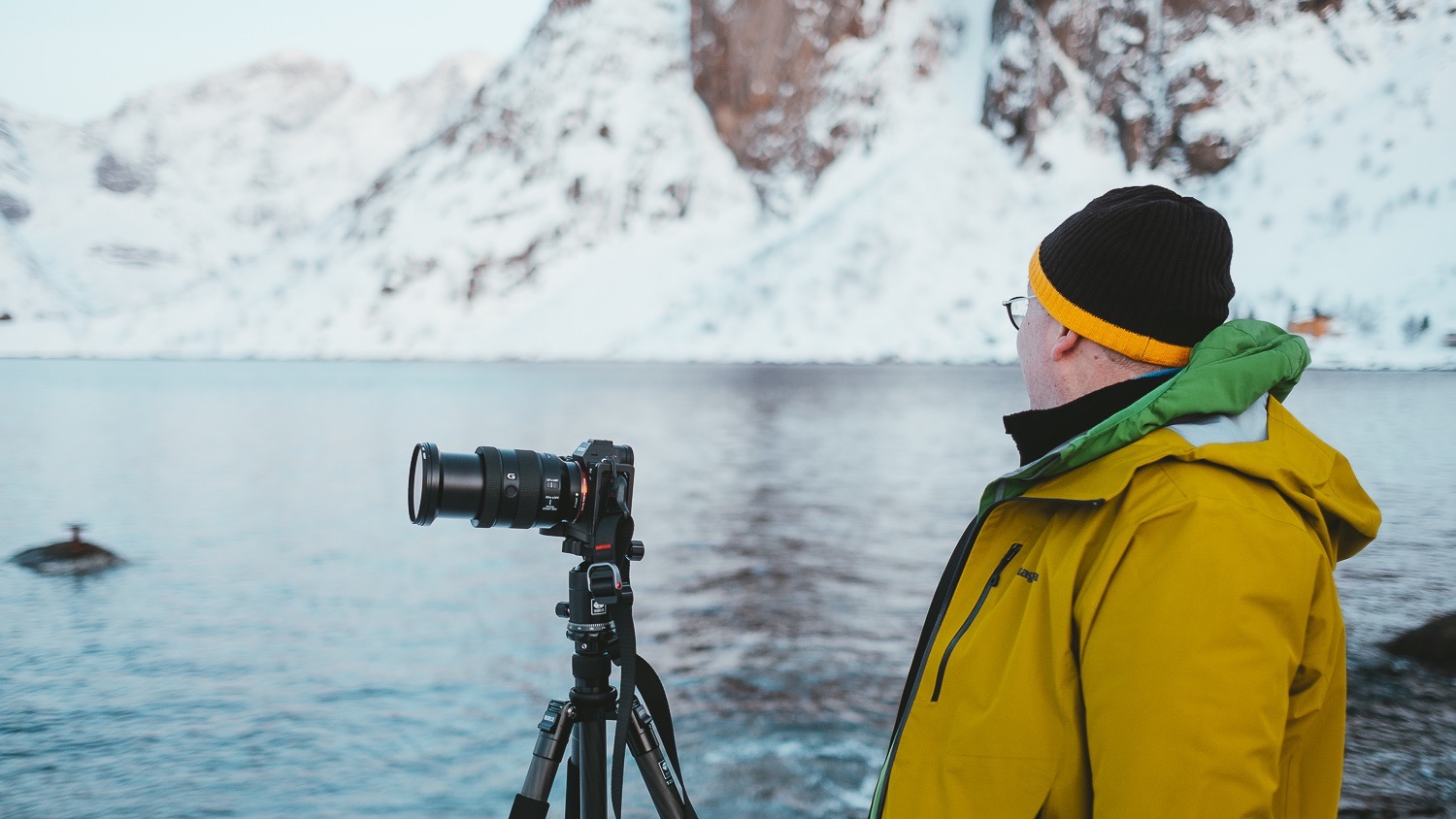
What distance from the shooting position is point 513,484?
2254 millimetres

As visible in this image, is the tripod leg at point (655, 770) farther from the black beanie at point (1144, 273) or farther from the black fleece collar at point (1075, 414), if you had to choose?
the black beanie at point (1144, 273)

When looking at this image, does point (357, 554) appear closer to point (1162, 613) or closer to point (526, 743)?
point (526, 743)

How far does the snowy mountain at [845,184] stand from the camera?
5216 cm

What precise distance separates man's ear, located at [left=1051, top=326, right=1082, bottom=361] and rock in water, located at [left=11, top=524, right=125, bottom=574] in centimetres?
1040

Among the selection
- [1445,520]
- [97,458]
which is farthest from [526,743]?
[97,458]

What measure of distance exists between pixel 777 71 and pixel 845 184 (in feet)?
37.5

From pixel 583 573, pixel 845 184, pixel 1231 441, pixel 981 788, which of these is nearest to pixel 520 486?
pixel 583 573

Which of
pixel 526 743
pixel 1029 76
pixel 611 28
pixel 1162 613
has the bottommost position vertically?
pixel 526 743

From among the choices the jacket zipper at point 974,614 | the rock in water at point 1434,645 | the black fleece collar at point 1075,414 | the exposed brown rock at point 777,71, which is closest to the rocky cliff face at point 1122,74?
the exposed brown rock at point 777,71

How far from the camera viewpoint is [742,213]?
72.6 metres

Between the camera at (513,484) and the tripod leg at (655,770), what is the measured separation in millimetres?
475

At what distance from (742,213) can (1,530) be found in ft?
205

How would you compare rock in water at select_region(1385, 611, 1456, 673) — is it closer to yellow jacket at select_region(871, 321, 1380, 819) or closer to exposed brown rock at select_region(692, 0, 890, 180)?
yellow jacket at select_region(871, 321, 1380, 819)

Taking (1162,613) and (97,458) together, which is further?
(97,458)
